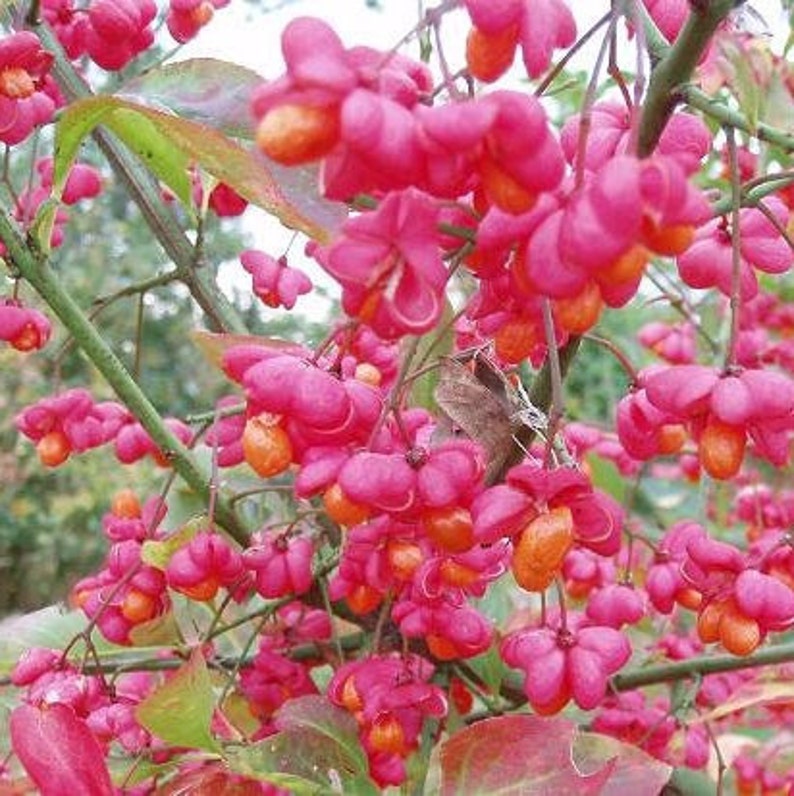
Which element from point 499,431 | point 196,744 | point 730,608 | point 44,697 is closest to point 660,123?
point 499,431

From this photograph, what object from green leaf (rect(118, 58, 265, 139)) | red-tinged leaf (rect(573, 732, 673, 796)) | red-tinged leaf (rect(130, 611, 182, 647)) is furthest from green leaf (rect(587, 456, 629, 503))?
green leaf (rect(118, 58, 265, 139))

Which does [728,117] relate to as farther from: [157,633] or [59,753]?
[157,633]

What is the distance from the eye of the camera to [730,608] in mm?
917

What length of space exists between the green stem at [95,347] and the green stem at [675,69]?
0.49 meters

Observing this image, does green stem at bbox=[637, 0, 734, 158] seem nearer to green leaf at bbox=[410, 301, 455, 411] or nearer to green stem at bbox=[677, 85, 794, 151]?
green stem at bbox=[677, 85, 794, 151]

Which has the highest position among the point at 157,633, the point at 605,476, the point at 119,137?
the point at 119,137

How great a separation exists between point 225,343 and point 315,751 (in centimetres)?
29

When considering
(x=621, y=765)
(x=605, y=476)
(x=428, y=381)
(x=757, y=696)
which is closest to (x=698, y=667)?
(x=757, y=696)

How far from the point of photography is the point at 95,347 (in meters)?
1.05

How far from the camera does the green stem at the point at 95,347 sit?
1.02 meters

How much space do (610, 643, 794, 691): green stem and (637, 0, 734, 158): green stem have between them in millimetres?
561

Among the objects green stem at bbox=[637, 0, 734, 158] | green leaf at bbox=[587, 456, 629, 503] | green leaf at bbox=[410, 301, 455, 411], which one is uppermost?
green stem at bbox=[637, 0, 734, 158]

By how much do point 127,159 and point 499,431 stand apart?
542 millimetres

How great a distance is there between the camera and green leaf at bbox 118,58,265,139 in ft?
3.03
